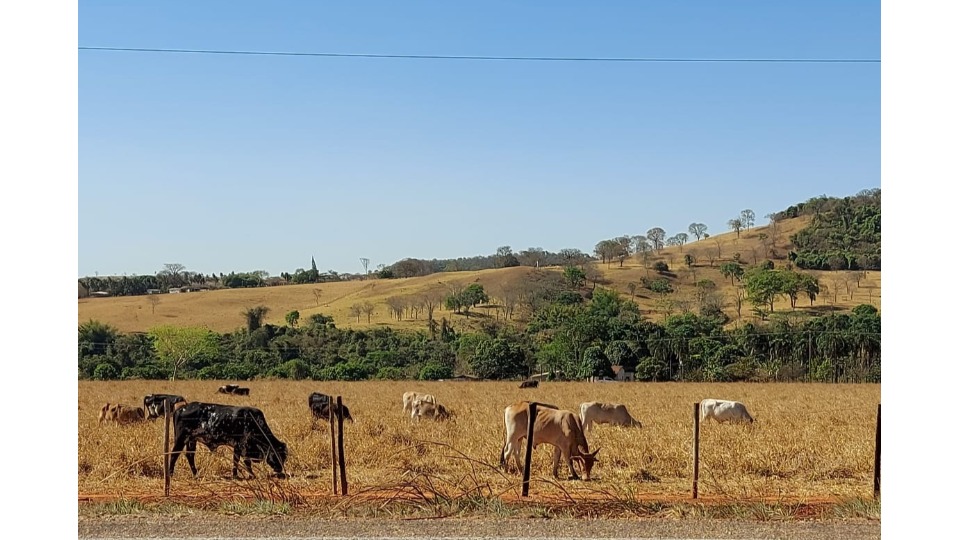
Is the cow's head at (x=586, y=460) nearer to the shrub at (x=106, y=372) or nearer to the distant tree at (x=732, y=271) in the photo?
the shrub at (x=106, y=372)

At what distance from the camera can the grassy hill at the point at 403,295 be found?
90.9m

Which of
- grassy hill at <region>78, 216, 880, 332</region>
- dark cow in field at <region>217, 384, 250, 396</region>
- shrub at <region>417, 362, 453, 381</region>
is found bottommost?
shrub at <region>417, 362, 453, 381</region>

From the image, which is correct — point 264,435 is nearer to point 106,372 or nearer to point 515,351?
point 106,372

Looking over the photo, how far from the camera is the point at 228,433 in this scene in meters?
12.3

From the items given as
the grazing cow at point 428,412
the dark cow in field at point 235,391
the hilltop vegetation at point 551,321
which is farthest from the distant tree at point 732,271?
the grazing cow at point 428,412

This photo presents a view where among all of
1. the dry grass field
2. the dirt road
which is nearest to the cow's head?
the dry grass field

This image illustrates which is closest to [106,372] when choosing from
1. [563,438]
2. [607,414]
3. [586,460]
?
[607,414]

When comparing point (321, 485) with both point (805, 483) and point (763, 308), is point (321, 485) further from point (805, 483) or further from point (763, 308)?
point (763, 308)

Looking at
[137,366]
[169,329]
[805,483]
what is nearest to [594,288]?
[169,329]

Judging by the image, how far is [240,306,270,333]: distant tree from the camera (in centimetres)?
8706

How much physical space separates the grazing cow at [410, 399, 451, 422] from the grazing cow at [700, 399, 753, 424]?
5.83 meters

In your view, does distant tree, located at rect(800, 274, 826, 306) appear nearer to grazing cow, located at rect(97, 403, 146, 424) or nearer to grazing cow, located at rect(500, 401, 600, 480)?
grazing cow, located at rect(97, 403, 146, 424)

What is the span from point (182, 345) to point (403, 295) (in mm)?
37048
